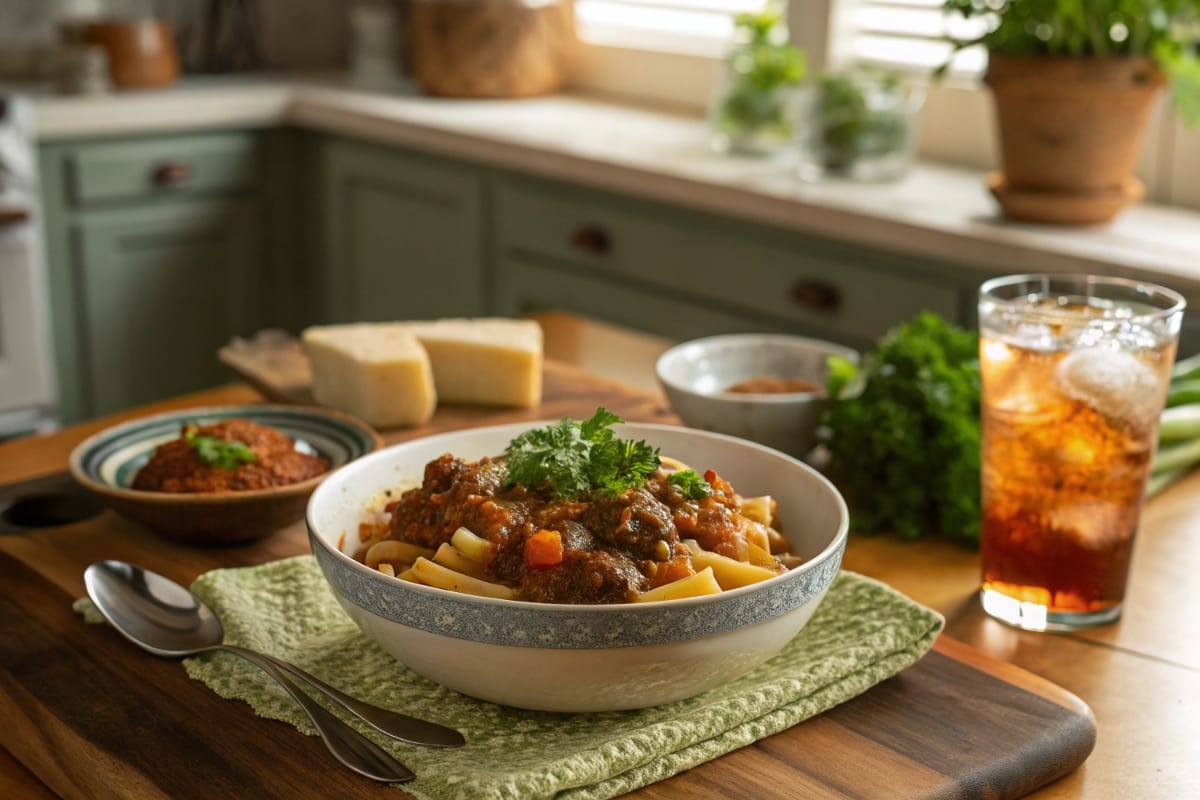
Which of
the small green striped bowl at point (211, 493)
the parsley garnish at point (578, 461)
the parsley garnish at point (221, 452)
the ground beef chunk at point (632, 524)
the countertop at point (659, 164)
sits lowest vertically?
the small green striped bowl at point (211, 493)

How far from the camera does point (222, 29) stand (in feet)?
12.5

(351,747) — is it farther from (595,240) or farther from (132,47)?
(132,47)

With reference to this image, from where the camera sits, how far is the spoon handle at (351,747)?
78 centimetres

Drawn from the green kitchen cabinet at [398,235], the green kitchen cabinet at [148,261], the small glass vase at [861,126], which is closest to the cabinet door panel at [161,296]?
the green kitchen cabinet at [148,261]

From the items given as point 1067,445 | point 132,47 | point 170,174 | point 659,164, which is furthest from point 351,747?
point 132,47

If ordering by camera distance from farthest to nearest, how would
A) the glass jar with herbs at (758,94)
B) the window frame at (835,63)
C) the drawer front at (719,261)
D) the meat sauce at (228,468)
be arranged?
the glass jar with herbs at (758,94), the window frame at (835,63), the drawer front at (719,261), the meat sauce at (228,468)

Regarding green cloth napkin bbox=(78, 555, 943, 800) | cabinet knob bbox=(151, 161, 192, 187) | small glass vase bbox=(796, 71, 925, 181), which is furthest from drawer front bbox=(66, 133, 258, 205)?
green cloth napkin bbox=(78, 555, 943, 800)

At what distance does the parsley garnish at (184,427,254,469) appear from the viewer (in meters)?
1.13

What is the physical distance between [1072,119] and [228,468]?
1.29 m

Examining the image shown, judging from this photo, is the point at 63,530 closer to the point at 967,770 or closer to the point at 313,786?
the point at 313,786

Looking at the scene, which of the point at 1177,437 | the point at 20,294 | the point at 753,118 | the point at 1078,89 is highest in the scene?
the point at 1078,89

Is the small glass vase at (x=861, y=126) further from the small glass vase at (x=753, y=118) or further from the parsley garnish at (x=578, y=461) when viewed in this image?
the parsley garnish at (x=578, y=461)

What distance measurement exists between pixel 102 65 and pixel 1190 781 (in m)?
2.92

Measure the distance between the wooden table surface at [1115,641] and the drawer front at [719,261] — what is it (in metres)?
0.90
